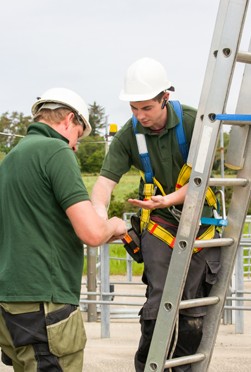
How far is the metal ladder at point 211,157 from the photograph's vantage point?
4707mm

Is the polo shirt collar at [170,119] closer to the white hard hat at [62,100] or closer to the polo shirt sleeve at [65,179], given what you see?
the white hard hat at [62,100]

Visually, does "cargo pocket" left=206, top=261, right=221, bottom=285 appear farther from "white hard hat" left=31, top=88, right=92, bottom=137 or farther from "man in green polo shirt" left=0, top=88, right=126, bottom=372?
"white hard hat" left=31, top=88, right=92, bottom=137

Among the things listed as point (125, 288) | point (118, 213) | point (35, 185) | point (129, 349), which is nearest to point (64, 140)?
point (35, 185)

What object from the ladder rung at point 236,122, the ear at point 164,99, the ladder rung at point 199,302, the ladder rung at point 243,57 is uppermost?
the ladder rung at point 243,57

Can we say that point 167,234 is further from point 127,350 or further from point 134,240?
point 127,350

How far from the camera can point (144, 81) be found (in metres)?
5.35

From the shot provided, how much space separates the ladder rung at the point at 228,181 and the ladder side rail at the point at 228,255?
1.5 inches

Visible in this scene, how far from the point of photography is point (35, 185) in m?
4.62

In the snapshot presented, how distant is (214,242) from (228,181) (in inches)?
12.7

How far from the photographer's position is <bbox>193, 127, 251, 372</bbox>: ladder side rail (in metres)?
5.09

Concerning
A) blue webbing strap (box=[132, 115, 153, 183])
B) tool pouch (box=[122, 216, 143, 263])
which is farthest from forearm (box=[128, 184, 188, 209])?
tool pouch (box=[122, 216, 143, 263])

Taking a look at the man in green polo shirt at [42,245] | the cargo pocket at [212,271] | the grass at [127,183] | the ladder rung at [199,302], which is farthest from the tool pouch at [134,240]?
the grass at [127,183]

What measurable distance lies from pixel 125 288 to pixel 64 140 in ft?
46.7

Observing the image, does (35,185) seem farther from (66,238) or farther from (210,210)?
(210,210)
